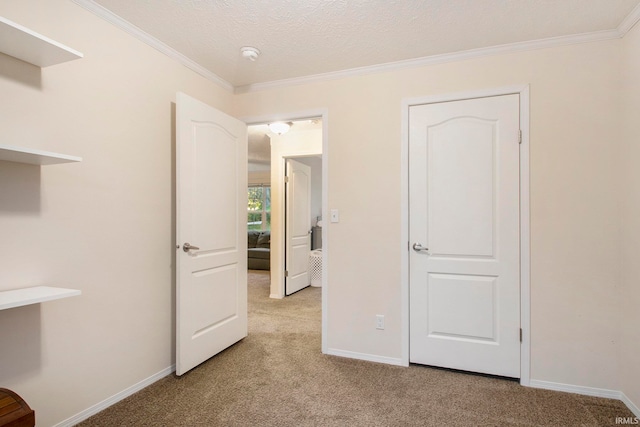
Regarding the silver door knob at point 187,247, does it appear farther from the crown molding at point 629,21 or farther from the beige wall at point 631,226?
the crown molding at point 629,21

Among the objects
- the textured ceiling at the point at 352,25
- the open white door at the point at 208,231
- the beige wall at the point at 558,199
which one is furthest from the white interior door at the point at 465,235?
the open white door at the point at 208,231

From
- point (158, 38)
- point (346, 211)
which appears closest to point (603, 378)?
point (346, 211)

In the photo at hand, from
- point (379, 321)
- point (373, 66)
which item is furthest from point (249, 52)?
point (379, 321)

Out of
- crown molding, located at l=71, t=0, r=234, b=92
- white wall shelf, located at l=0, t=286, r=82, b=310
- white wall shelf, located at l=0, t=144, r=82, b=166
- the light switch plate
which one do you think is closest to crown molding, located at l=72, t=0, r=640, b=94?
crown molding, located at l=71, t=0, r=234, b=92

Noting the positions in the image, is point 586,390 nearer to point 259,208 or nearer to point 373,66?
point 373,66

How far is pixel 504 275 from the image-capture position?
237cm

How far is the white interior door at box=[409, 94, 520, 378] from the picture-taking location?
2363mm

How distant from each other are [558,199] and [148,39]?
9.68ft

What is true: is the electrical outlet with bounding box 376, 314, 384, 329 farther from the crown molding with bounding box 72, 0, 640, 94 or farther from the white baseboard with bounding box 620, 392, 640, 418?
the crown molding with bounding box 72, 0, 640, 94

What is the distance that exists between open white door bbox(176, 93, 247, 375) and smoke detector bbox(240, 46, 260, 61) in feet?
1.61

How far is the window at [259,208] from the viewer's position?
9094mm

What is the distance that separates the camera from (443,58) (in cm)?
250

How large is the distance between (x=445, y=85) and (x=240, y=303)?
2.48 meters

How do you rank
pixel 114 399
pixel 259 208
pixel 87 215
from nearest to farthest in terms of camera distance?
pixel 87 215 → pixel 114 399 → pixel 259 208
